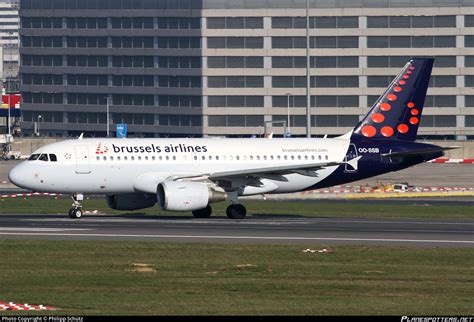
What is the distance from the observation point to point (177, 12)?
150 m

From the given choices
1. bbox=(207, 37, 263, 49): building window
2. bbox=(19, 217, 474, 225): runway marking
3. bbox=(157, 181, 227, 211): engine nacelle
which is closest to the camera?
bbox=(19, 217, 474, 225): runway marking

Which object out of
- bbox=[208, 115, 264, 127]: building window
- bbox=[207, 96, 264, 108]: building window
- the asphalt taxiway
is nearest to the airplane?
the asphalt taxiway

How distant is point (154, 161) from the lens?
58.0 m

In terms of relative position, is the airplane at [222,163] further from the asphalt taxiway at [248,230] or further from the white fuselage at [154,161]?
the asphalt taxiway at [248,230]

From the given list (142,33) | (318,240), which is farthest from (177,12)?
(318,240)

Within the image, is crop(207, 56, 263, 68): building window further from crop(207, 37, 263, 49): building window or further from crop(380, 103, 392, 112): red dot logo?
crop(380, 103, 392, 112): red dot logo

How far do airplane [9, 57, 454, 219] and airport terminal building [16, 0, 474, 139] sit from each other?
250 ft

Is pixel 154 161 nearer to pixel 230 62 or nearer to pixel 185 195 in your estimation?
pixel 185 195

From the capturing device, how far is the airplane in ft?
185

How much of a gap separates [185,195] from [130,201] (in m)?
4.79

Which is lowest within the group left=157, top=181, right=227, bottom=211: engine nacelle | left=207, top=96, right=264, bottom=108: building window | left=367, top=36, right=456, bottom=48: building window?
left=157, top=181, right=227, bottom=211: engine nacelle

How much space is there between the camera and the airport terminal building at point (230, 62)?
457ft

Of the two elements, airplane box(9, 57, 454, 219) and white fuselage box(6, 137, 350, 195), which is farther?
white fuselage box(6, 137, 350, 195)

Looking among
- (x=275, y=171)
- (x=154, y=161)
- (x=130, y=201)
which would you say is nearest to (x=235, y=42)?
(x=130, y=201)
